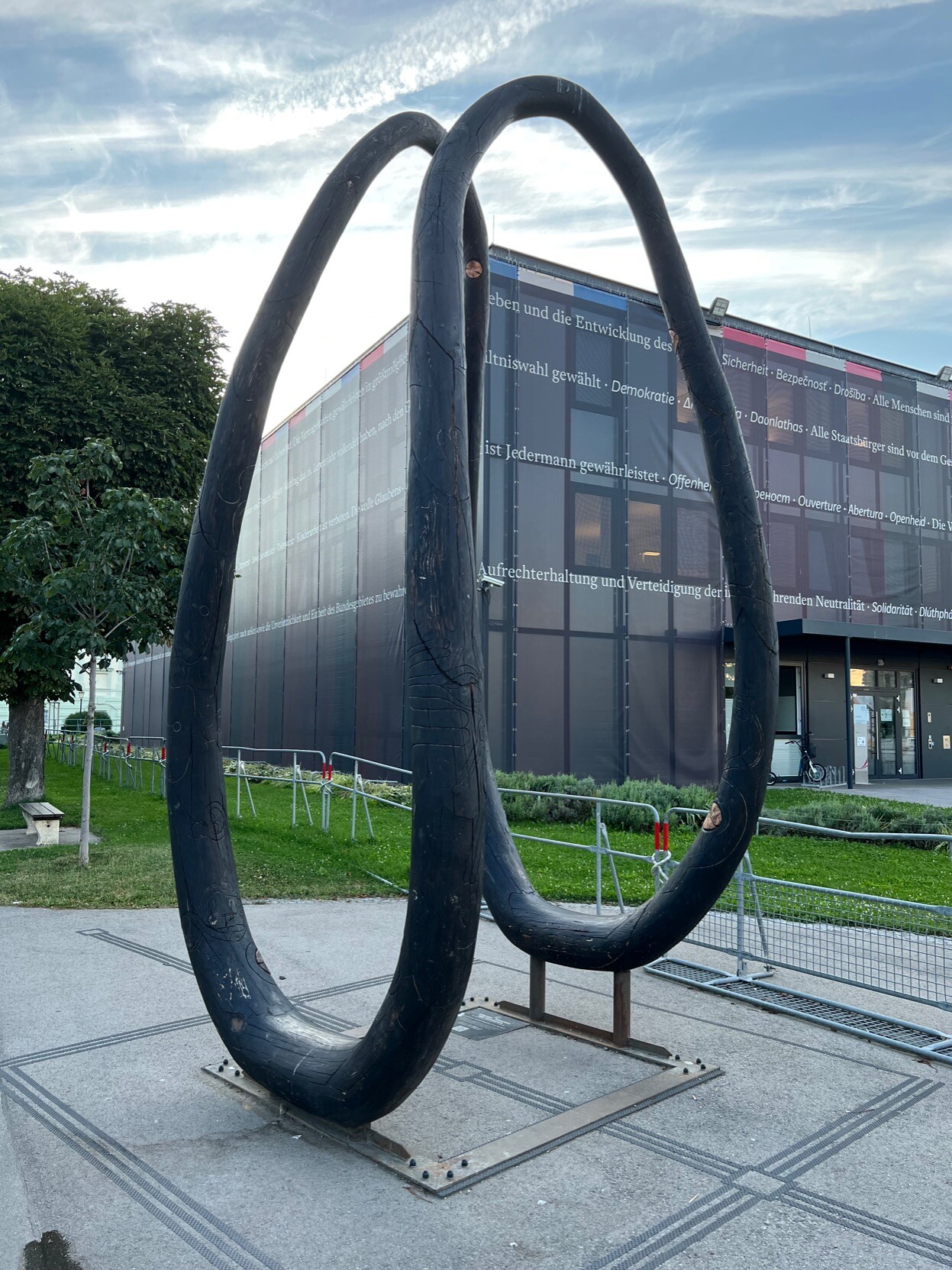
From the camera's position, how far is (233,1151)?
385 cm

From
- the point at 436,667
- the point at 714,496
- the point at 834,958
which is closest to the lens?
the point at 436,667

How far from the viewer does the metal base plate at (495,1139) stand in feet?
12.0

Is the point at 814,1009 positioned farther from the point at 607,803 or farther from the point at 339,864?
the point at 607,803

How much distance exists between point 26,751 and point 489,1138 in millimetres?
15330

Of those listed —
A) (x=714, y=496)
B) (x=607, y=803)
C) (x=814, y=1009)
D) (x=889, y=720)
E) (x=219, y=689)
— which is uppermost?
(x=714, y=496)

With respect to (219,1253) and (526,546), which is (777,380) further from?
(219,1253)

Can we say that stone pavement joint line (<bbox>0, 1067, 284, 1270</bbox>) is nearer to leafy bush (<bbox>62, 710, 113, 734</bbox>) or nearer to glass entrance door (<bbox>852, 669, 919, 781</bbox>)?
glass entrance door (<bbox>852, 669, 919, 781</bbox>)

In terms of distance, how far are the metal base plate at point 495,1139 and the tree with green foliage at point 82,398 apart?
12.6 metres

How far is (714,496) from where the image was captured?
4.92 meters

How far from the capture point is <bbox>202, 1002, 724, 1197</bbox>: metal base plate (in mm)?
3664

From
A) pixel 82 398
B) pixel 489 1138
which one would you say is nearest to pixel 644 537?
pixel 82 398

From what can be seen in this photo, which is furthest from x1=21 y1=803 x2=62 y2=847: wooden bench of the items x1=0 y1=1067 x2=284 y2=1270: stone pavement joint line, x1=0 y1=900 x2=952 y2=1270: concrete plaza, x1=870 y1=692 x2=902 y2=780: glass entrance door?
x1=870 y1=692 x2=902 y2=780: glass entrance door

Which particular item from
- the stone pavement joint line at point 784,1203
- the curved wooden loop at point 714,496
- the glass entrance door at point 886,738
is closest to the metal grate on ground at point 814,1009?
the stone pavement joint line at point 784,1203

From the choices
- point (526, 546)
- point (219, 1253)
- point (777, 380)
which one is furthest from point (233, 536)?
point (777, 380)
